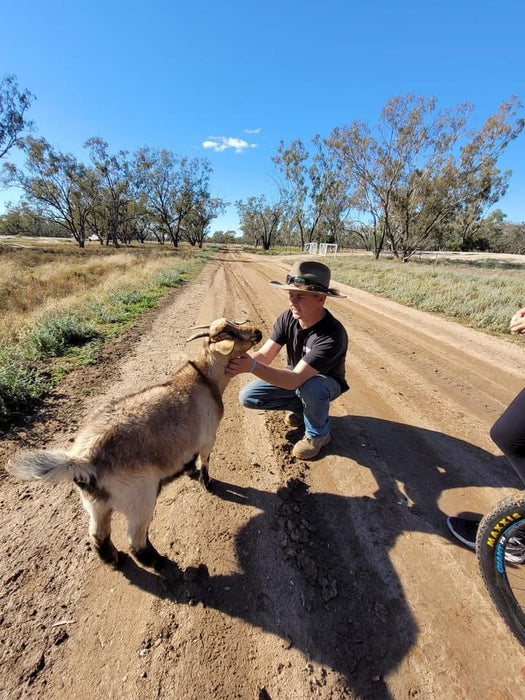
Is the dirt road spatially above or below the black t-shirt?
below

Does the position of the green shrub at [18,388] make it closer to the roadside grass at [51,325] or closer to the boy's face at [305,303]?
the roadside grass at [51,325]

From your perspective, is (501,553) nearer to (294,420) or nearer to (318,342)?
(318,342)

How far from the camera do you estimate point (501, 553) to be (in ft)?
6.54

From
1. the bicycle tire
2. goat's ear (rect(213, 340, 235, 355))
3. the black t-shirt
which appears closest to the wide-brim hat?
the black t-shirt

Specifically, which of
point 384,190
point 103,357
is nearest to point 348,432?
point 103,357

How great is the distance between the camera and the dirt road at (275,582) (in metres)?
1.75

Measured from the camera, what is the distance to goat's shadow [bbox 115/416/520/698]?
1910 millimetres

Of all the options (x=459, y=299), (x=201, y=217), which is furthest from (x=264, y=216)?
(x=459, y=299)

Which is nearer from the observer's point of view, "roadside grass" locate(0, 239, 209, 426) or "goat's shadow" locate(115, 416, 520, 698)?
"goat's shadow" locate(115, 416, 520, 698)

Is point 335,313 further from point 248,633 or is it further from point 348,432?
point 248,633

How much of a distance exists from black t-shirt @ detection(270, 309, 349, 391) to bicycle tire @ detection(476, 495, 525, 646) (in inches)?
71.4

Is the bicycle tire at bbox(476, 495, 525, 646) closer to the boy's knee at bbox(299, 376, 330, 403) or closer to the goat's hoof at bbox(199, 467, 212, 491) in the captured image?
the boy's knee at bbox(299, 376, 330, 403)

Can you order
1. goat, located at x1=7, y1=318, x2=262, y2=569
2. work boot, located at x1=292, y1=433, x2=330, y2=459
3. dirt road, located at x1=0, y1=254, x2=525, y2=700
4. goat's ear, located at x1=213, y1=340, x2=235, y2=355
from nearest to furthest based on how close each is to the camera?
dirt road, located at x1=0, y1=254, x2=525, y2=700, goat, located at x1=7, y1=318, x2=262, y2=569, goat's ear, located at x1=213, y1=340, x2=235, y2=355, work boot, located at x1=292, y1=433, x2=330, y2=459

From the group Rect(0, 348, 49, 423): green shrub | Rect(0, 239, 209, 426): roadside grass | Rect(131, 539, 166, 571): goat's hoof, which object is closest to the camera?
Rect(131, 539, 166, 571): goat's hoof
